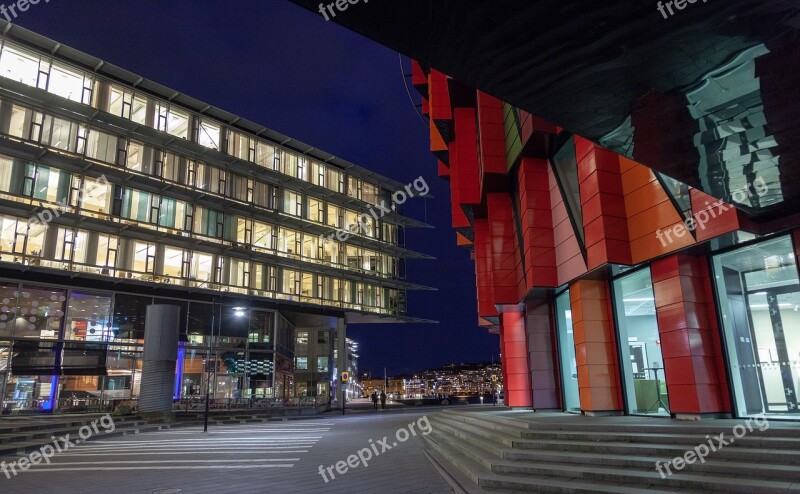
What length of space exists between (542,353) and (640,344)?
18.5ft

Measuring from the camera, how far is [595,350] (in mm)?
16938

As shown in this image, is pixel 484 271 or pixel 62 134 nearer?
pixel 484 271

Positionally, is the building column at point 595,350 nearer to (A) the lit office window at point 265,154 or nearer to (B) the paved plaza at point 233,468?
(B) the paved plaza at point 233,468

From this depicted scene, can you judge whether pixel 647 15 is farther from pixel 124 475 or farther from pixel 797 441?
pixel 124 475

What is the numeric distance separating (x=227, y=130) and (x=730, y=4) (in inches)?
1730

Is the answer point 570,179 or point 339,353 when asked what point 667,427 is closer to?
point 570,179

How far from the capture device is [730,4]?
14.7 feet

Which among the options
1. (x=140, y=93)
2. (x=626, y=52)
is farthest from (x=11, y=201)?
(x=626, y=52)

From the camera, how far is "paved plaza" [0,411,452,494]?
35.1 feet

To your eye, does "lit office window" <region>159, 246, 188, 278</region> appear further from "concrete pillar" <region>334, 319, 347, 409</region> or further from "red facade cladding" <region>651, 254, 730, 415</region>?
"red facade cladding" <region>651, 254, 730, 415</region>

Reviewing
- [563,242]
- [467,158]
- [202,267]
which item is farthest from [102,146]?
[563,242]

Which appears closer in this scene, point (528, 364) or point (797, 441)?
point (797, 441)

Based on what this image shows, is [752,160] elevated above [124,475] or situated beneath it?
elevated above

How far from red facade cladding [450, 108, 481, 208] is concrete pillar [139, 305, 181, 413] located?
17143 mm
